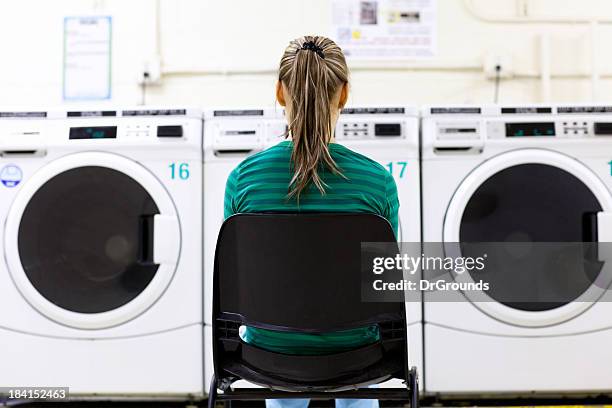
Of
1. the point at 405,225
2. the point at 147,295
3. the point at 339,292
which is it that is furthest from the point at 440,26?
the point at 339,292

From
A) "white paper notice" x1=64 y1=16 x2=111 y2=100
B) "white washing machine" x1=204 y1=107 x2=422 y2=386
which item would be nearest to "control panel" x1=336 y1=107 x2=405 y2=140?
"white washing machine" x1=204 y1=107 x2=422 y2=386

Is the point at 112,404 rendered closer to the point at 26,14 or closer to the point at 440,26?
the point at 26,14

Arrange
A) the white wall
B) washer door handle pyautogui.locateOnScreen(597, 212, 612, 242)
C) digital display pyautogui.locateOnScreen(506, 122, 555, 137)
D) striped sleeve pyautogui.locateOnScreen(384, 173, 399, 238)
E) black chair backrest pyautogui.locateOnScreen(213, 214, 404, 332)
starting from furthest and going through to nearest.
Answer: the white wall
digital display pyautogui.locateOnScreen(506, 122, 555, 137)
washer door handle pyautogui.locateOnScreen(597, 212, 612, 242)
striped sleeve pyautogui.locateOnScreen(384, 173, 399, 238)
black chair backrest pyautogui.locateOnScreen(213, 214, 404, 332)

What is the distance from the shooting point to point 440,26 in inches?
106

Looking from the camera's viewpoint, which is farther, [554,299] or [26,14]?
[26,14]

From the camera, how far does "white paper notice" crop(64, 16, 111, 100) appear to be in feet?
8.89

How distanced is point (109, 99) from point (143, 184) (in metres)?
1.06

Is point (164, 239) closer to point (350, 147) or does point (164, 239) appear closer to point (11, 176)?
point (11, 176)

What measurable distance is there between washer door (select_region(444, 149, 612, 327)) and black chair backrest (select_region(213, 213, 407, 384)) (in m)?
0.92

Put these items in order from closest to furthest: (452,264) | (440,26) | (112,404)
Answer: (452,264) < (112,404) < (440,26)

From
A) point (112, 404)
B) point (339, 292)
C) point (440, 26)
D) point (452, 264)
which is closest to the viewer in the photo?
point (339, 292)
